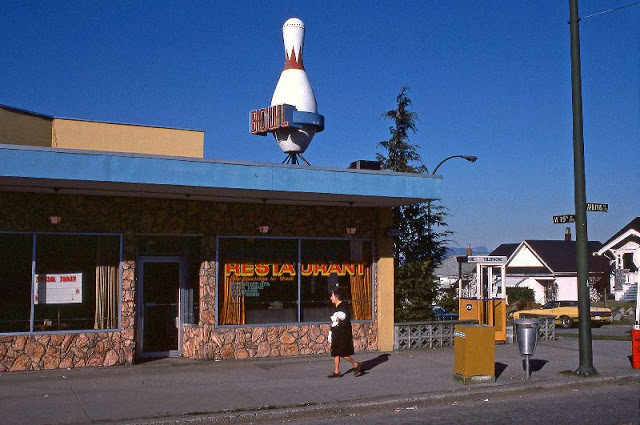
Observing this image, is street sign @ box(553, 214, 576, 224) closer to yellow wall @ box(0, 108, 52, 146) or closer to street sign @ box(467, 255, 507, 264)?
street sign @ box(467, 255, 507, 264)

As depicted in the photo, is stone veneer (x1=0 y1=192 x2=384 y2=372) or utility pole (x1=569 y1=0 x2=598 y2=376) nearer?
utility pole (x1=569 y1=0 x2=598 y2=376)

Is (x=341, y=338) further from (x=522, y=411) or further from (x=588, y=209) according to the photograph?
(x=588, y=209)

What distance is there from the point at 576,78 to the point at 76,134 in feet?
47.0

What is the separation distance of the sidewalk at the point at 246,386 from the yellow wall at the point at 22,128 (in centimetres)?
853

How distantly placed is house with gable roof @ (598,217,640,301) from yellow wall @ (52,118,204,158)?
40052 millimetres

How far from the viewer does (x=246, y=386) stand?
1177 centimetres

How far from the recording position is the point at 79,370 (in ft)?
44.1

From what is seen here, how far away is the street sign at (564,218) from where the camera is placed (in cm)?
1310

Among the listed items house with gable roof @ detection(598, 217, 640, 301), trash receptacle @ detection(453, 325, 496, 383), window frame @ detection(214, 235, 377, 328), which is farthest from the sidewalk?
house with gable roof @ detection(598, 217, 640, 301)

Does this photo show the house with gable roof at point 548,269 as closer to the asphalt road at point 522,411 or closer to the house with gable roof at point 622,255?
the house with gable roof at point 622,255

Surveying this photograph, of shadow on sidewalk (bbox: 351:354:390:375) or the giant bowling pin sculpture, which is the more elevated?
the giant bowling pin sculpture

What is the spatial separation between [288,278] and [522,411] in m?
6.80

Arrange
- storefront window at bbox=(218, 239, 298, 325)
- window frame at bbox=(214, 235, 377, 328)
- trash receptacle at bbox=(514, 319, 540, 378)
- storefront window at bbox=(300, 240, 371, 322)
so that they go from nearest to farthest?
trash receptacle at bbox=(514, 319, 540, 378)
window frame at bbox=(214, 235, 377, 328)
storefront window at bbox=(218, 239, 298, 325)
storefront window at bbox=(300, 240, 371, 322)

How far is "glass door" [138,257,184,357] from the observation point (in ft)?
49.5
